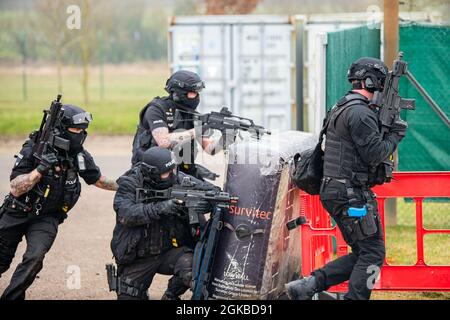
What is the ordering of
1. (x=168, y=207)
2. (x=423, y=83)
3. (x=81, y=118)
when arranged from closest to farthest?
(x=168, y=207) < (x=81, y=118) < (x=423, y=83)

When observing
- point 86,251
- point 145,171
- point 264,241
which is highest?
point 145,171

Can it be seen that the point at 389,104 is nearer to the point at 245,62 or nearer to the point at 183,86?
the point at 183,86

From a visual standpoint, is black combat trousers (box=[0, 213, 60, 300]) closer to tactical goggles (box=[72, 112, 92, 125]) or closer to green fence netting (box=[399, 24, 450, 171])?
tactical goggles (box=[72, 112, 92, 125])

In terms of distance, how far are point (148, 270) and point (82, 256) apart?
9.00 feet

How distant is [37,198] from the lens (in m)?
7.49

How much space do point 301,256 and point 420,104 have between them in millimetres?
3659

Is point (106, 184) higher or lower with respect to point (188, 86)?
lower

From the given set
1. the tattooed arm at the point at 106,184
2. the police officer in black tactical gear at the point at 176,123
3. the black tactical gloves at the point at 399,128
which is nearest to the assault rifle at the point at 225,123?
the police officer in black tactical gear at the point at 176,123

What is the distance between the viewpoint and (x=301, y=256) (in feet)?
25.5

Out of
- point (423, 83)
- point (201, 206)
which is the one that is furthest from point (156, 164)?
point (423, 83)

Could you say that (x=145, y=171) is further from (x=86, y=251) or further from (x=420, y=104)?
(x=420, y=104)

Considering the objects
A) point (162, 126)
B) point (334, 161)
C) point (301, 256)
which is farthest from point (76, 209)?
point (334, 161)

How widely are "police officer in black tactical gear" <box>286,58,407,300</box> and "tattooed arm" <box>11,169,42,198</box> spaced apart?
6.95 ft

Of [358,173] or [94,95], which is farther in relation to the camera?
[94,95]
